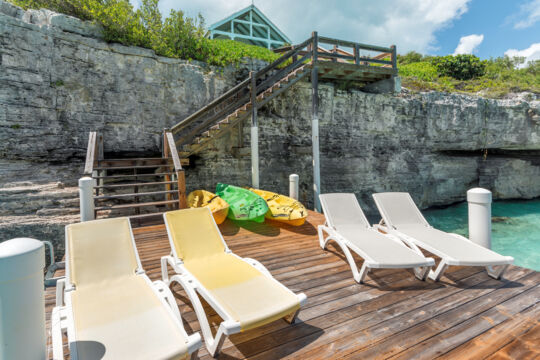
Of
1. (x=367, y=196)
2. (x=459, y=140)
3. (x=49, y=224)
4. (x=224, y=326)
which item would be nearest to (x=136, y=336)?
(x=224, y=326)

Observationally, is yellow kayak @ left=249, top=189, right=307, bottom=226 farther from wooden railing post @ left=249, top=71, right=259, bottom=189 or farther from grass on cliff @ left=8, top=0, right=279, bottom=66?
grass on cliff @ left=8, top=0, right=279, bottom=66

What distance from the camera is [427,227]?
4414 millimetres

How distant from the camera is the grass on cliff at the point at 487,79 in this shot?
14.3 metres

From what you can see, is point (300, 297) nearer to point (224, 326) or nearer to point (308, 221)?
point (224, 326)

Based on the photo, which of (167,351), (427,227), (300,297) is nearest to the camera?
(167,351)

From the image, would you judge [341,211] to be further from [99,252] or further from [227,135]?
[227,135]

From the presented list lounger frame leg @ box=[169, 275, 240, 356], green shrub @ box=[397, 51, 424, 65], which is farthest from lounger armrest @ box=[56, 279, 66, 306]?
green shrub @ box=[397, 51, 424, 65]

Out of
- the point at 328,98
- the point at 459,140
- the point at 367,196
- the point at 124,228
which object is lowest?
the point at 367,196

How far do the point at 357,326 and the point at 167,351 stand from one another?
168 centimetres

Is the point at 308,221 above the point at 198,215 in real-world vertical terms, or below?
below

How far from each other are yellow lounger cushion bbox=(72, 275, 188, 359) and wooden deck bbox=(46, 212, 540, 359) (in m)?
0.47

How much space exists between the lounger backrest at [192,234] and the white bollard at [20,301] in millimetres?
1532

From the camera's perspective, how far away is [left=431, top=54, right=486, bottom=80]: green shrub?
688 inches

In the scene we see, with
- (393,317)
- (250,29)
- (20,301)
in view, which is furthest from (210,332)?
(250,29)
